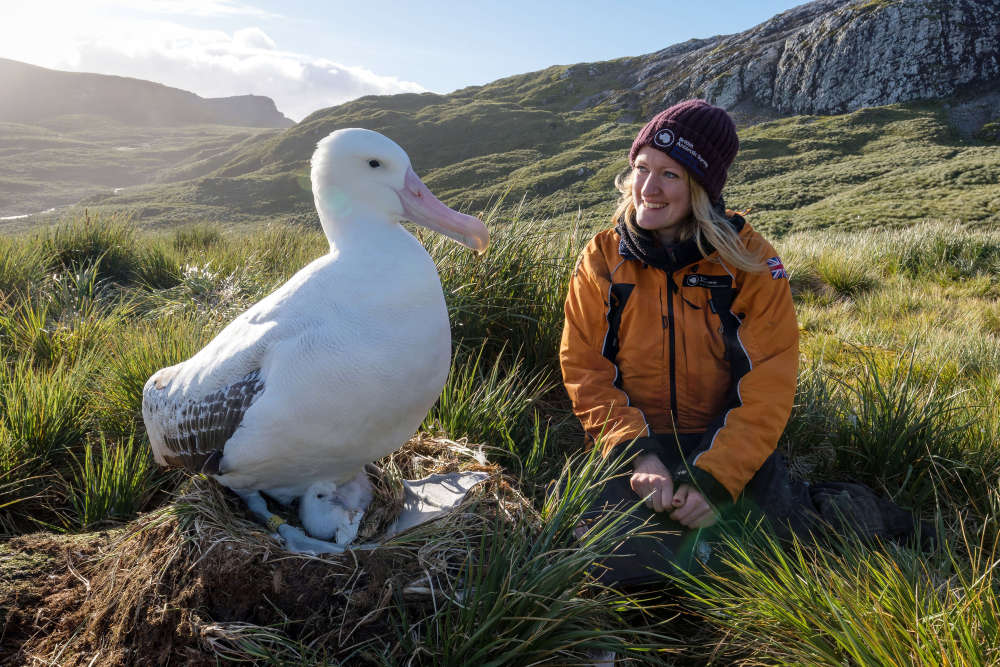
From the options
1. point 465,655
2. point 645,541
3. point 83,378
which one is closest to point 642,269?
point 645,541

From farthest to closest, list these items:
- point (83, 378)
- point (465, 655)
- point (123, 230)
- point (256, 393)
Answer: point (123, 230)
point (83, 378)
point (256, 393)
point (465, 655)

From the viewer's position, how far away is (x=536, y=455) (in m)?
2.67

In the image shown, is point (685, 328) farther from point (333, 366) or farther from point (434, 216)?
point (333, 366)

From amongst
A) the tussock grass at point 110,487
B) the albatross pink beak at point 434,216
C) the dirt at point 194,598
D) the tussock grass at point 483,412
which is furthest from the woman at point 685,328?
the tussock grass at point 110,487

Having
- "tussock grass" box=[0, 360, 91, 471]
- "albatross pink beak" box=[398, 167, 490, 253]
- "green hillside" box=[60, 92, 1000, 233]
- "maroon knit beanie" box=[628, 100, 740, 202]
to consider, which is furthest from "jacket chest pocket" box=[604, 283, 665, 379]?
"green hillside" box=[60, 92, 1000, 233]

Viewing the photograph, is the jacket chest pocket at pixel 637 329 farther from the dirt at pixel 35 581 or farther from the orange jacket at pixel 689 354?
the dirt at pixel 35 581

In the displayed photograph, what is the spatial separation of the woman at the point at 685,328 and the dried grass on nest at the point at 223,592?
2.63 ft

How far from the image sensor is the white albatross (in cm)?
193

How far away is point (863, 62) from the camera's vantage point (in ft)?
141

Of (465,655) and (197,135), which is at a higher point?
(197,135)

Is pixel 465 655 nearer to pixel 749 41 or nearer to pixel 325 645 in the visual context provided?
pixel 325 645

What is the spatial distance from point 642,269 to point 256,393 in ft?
5.43

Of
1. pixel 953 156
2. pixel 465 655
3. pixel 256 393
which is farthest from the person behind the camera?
pixel 953 156

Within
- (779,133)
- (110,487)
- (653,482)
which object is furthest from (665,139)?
(779,133)
